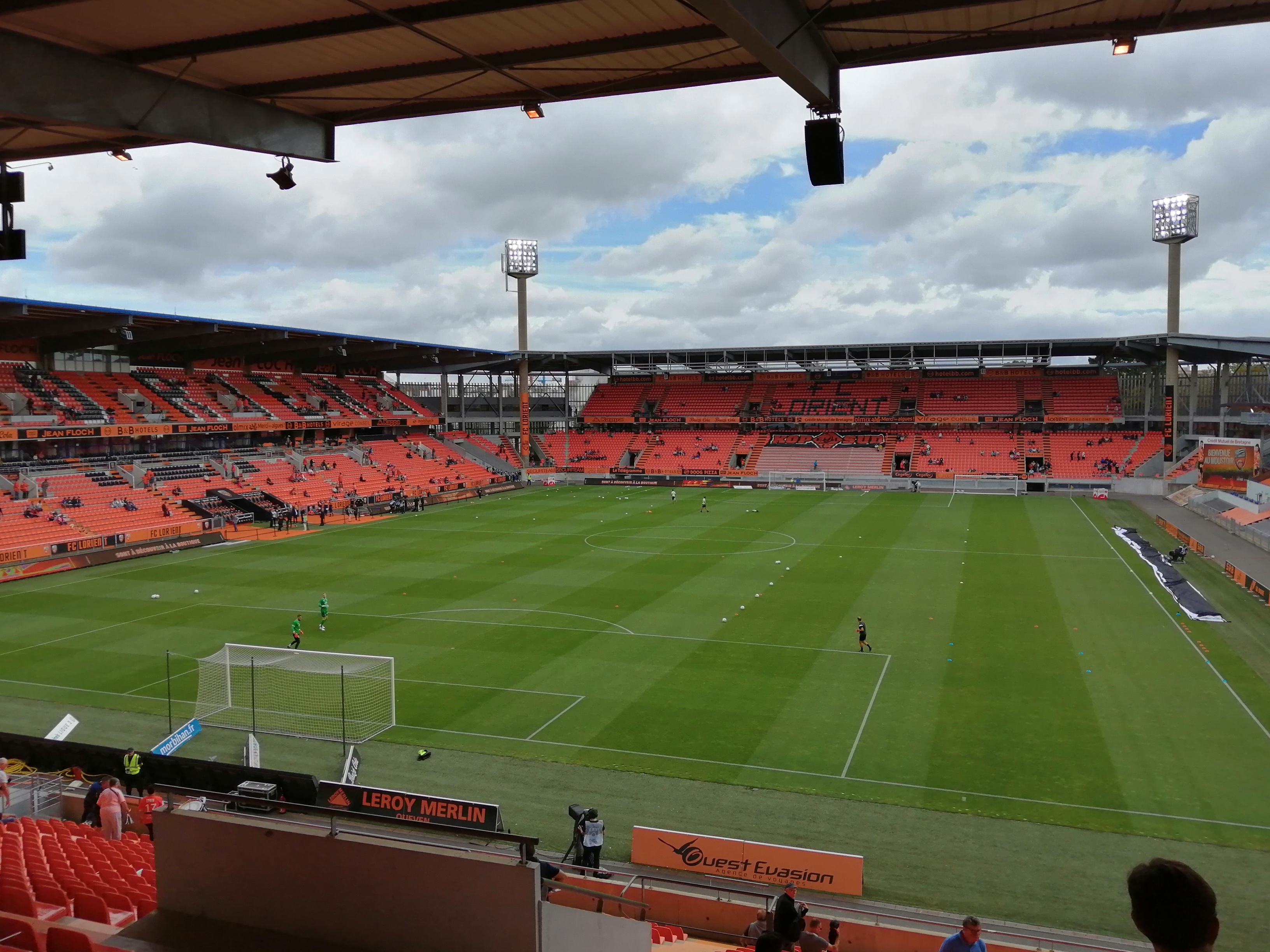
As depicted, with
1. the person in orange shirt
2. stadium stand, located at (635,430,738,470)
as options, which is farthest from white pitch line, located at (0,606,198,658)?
stadium stand, located at (635,430,738,470)

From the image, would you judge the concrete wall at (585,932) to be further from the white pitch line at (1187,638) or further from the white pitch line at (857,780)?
the white pitch line at (1187,638)

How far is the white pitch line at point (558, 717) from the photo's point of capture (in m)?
18.1

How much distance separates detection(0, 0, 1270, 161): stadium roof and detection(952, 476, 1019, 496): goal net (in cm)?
5853

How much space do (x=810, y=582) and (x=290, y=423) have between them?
4069cm

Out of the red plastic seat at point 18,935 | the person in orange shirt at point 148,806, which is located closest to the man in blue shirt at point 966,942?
the red plastic seat at point 18,935

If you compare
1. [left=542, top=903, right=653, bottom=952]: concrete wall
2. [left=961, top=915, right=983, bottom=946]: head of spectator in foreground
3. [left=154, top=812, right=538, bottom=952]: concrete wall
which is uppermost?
[left=154, top=812, right=538, bottom=952]: concrete wall

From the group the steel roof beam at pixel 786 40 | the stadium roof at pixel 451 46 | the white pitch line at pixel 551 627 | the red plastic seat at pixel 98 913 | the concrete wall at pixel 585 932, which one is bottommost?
the white pitch line at pixel 551 627

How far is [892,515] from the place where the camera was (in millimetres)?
50531

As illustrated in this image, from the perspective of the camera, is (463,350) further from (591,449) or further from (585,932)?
(585,932)

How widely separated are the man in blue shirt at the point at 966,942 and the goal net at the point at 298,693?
13830 mm

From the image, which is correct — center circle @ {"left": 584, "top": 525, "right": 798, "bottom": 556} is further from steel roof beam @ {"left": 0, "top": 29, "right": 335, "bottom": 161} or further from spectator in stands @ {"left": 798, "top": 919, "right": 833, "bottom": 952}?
steel roof beam @ {"left": 0, "top": 29, "right": 335, "bottom": 161}

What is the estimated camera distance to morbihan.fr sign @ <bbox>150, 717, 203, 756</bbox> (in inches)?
650

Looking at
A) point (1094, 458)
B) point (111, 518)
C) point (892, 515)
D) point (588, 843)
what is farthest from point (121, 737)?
point (1094, 458)

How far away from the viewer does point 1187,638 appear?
2419 cm
